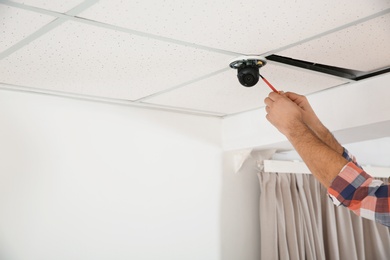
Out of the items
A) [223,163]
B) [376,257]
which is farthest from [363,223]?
[223,163]

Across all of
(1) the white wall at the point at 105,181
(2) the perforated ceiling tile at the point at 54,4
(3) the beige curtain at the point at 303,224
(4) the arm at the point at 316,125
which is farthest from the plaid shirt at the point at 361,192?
(3) the beige curtain at the point at 303,224

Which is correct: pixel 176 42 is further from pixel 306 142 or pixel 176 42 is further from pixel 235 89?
pixel 235 89

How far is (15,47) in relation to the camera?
49.8 inches

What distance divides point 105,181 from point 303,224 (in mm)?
1287

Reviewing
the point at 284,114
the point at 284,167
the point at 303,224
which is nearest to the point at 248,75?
the point at 284,114

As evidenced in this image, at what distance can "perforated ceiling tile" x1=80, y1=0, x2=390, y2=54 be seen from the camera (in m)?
1.01

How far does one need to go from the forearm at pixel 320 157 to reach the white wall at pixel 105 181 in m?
1.09

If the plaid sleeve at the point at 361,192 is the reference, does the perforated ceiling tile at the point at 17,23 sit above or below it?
above

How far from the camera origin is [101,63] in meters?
1.42

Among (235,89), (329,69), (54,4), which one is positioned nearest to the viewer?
(54,4)

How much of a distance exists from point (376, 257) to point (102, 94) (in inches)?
98.4

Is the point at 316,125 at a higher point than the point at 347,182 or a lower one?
higher

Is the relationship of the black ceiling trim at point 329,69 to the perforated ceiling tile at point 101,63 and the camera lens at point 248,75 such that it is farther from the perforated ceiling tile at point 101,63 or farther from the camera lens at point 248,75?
the perforated ceiling tile at point 101,63

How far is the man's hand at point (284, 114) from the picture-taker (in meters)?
1.18
